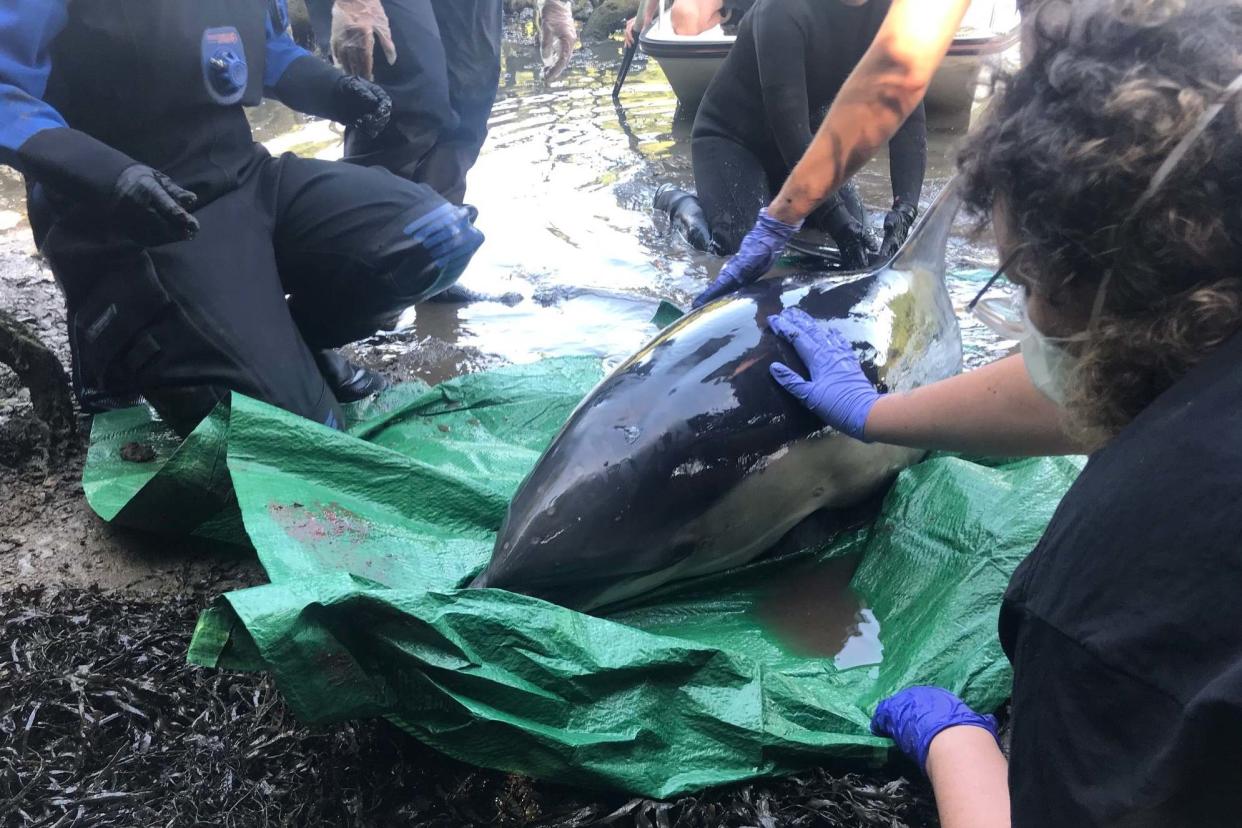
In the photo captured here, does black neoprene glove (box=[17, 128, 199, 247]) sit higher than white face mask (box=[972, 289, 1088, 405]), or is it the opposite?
white face mask (box=[972, 289, 1088, 405])

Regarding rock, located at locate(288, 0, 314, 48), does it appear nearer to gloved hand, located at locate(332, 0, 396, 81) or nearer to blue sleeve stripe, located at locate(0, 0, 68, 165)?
gloved hand, located at locate(332, 0, 396, 81)

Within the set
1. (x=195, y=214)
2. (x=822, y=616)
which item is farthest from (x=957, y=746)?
(x=195, y=214)

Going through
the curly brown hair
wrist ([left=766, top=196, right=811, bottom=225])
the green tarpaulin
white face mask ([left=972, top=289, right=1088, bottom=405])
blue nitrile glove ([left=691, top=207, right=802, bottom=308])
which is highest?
the curly brown hair

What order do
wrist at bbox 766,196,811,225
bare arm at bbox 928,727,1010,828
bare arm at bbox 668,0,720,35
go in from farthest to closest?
bare arm at bbox 668,0,720,35, wrist at bbox 766,196,811,225, bare arm at bbox 928,727,1010,828

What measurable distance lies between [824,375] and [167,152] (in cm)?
213

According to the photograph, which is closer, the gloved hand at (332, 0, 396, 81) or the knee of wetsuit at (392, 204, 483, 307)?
the knee of wetsuit at (392, 204, 483, 307)

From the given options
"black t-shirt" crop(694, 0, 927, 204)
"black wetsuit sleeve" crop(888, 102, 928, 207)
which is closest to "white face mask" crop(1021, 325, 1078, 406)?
"black t-shirt" crop(694, 0, 927, 204)

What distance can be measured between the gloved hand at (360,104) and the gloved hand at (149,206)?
1.07 m

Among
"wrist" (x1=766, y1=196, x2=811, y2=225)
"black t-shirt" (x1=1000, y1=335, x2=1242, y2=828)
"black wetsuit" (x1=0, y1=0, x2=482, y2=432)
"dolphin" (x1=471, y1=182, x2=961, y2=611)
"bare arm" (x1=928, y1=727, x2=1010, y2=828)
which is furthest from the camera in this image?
"wrist" (x1=766, y1=196, x2=811, y2=225)

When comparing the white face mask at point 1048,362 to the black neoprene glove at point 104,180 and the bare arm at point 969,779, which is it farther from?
the black neoprene glove at point 104,180

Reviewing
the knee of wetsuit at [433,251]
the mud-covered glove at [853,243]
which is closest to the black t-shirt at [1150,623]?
the knee of wetsuit at [433,251]

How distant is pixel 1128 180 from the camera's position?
43.1 inches

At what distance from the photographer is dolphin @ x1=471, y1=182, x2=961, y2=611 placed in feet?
7.46

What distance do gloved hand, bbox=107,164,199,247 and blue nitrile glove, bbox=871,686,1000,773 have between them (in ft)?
7.02
